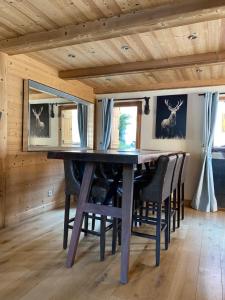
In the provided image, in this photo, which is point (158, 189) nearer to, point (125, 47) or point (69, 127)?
point (125, 47)

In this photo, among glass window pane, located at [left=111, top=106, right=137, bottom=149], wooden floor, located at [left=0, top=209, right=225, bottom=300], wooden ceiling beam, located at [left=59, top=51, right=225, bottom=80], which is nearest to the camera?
wooden floor, located at [left=0, top=209, right=225, bottom=300]

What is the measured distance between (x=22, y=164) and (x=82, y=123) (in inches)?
72.0

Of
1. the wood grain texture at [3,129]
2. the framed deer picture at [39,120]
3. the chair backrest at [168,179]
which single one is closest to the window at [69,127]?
the framed deer picture at [39,120]

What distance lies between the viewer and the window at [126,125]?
502 cm

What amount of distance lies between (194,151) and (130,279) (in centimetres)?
312

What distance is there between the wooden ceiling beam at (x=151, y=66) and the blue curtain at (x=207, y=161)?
3.94 ft

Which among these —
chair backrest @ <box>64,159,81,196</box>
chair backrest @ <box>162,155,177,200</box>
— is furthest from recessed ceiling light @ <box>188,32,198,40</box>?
chair backrest @ <box>64,159,81,196</box>

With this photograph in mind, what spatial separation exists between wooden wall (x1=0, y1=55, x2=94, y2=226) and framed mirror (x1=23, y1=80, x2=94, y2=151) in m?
0.11

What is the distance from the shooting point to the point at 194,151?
4.59 meters

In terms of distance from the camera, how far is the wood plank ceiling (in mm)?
2158

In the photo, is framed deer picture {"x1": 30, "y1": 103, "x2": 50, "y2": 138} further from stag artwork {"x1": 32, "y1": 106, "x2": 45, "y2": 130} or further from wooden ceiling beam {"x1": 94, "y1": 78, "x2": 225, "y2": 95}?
wooden ceiling beam {"x1": 94, "y1": 78, "x2": 225, "y2": 95}

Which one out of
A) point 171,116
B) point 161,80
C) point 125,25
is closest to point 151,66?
point 161,80

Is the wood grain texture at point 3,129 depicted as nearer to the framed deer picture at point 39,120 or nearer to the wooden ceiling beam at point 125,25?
the wooden ceiling beam at point 125,25

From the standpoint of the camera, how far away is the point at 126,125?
517 centimetres
